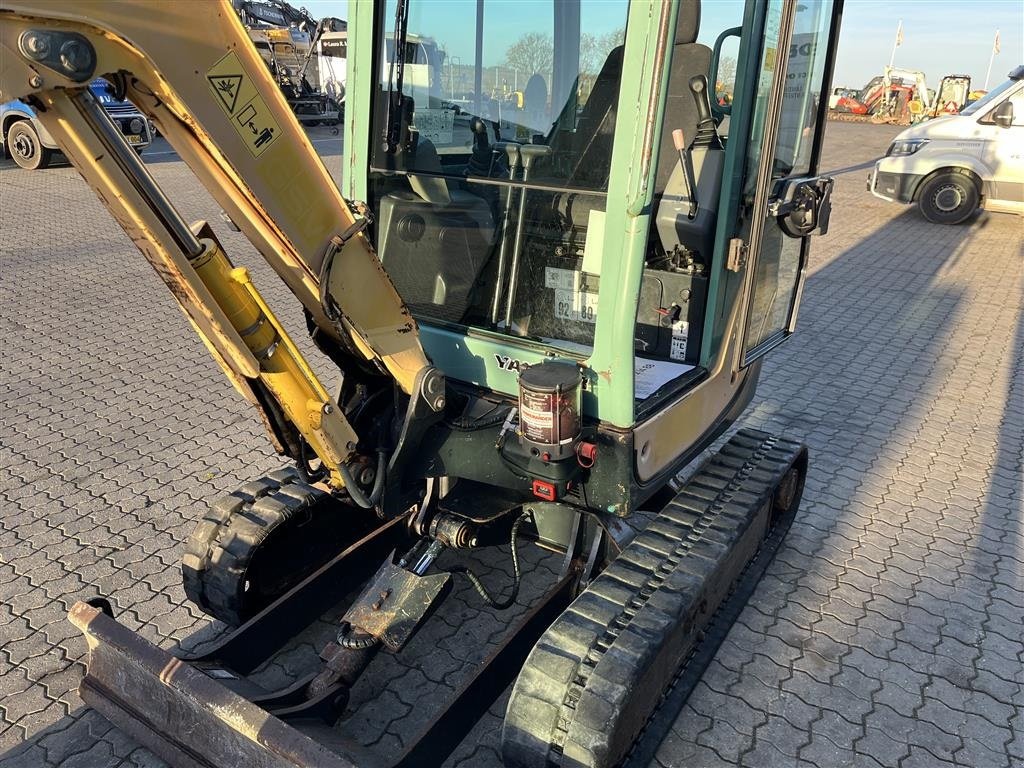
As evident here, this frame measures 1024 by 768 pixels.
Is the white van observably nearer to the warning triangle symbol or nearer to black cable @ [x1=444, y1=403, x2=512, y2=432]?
black cable @ [x1=444, y1=403, x2=512, y2=432]

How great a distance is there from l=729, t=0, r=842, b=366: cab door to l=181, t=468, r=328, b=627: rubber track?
6.19ft

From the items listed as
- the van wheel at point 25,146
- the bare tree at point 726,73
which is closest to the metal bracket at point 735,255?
the bare tree at point 726,73

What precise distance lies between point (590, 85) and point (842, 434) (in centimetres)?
330

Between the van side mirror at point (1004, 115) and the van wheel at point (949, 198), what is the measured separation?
0.94 m

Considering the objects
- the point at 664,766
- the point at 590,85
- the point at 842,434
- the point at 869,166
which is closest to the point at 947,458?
the point at 842,434

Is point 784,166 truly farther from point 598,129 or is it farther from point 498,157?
point 498,157

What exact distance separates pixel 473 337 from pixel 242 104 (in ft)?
3.80

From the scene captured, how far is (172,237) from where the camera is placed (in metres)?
1.94

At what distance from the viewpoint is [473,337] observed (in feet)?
9.19

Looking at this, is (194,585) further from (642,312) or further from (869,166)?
(869,166)

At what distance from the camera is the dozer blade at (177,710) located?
2.06m

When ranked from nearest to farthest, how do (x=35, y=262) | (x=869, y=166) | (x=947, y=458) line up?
(x=947, y=458)
(x=35, y=262)
(x=869, y=166)

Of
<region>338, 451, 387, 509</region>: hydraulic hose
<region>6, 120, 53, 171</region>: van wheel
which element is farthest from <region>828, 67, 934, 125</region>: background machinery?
<region>338, 451, 387, 509</region>: hydraulic hose

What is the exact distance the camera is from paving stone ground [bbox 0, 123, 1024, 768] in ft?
9.14
